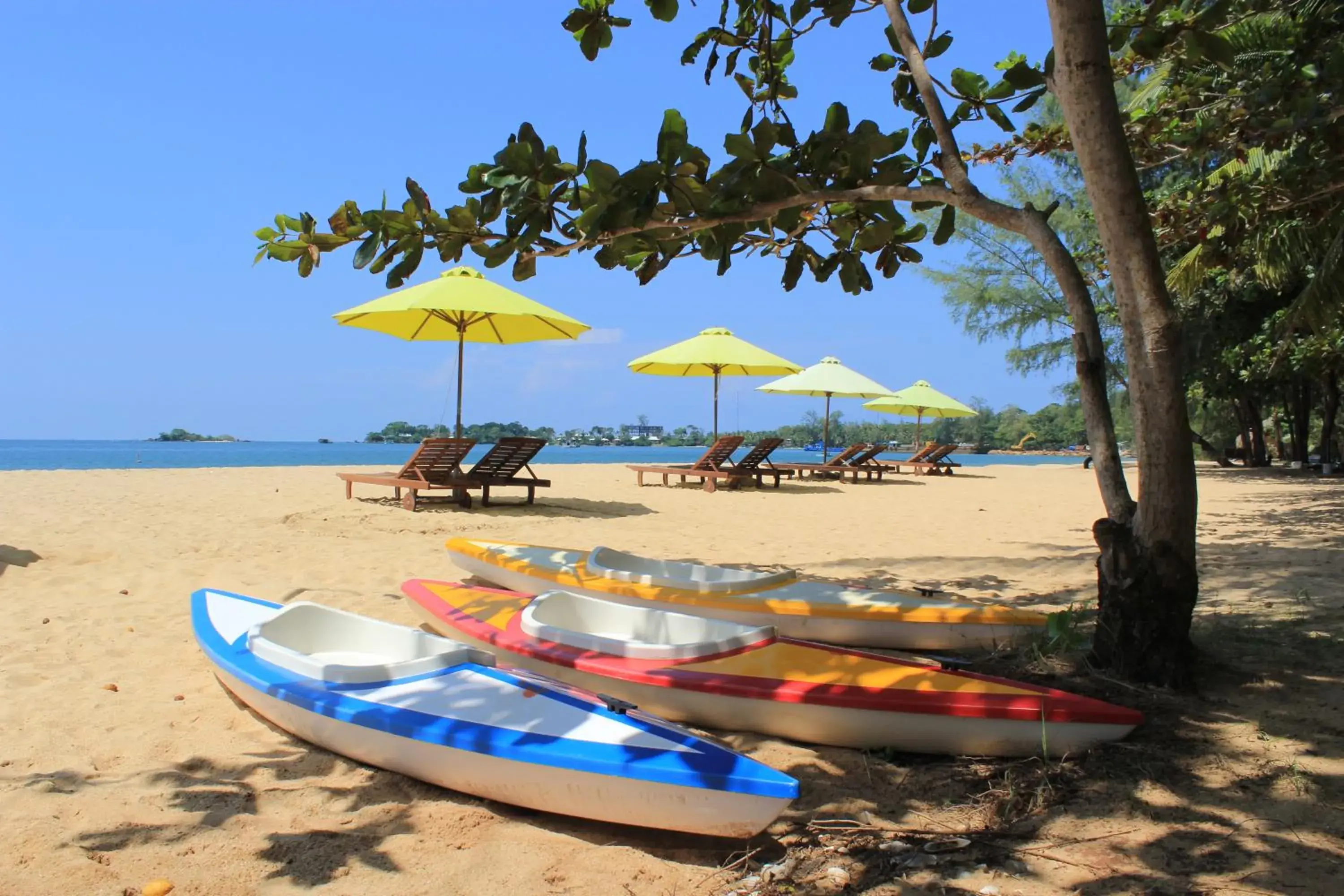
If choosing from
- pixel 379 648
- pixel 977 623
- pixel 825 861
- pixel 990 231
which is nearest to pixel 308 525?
pixel 379 648

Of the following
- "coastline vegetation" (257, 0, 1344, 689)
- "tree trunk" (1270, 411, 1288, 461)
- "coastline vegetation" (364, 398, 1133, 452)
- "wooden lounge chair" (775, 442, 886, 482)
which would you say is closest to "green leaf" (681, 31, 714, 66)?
"coastline vegetation" (257, 0, 1344, 689)

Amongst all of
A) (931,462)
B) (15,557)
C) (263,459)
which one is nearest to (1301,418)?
(931,462)

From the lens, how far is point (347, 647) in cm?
367

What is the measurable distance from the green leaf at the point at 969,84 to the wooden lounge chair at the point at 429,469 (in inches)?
262

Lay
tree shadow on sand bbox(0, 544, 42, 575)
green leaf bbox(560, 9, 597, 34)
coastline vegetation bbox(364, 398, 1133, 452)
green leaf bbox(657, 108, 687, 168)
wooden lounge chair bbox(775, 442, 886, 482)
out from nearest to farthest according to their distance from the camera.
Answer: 1. green leaf bbox(657, 108, 687, 168)
2. green leaf bbox(560, 9, 597, 34)
3. tree shadow on sand bbox(0, 544, 42, 575)
4. wooden lounge chair bbox(775, 442, 886, 482)
5. coastline vegetation bbox(364, 398, 1133, 452)

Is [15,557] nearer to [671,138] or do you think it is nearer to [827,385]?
[671,138]

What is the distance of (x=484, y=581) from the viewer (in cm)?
565

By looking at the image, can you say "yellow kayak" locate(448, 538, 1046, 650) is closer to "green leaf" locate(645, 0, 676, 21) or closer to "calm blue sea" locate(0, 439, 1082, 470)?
"green leaf" locate(645, 0, 676, 21)

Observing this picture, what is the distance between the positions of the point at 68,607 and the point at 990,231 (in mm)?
23200

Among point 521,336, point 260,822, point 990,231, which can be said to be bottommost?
point 260,822

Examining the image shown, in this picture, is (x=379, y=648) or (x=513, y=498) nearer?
(x=379, y=648)

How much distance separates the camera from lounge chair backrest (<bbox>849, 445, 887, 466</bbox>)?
1777 cm

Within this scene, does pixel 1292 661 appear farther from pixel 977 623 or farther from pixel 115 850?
pixel 115 850

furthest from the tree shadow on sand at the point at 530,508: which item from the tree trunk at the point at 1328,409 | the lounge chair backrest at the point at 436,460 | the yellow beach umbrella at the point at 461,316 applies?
the tree trunk at the point at 1328,409
